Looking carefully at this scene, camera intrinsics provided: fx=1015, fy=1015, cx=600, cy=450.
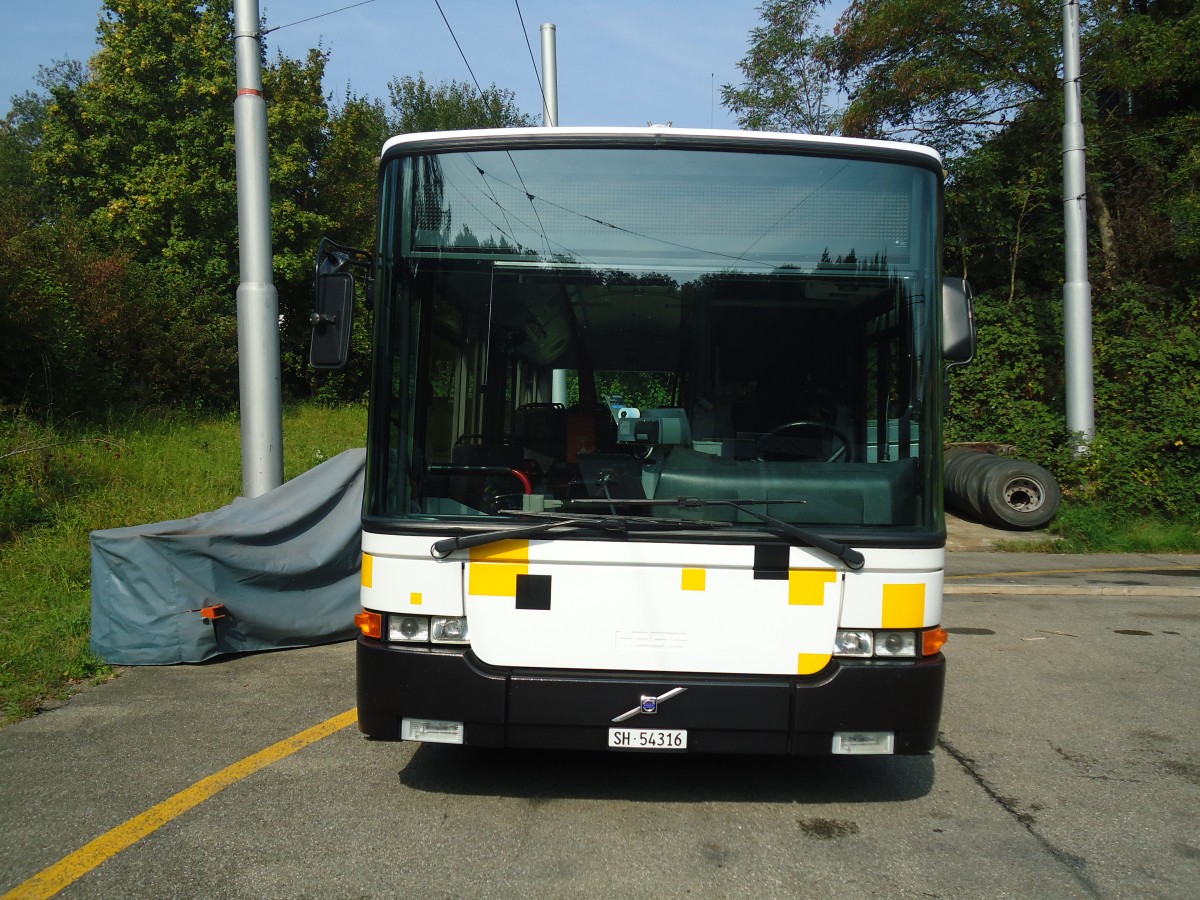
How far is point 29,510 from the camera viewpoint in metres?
9.38

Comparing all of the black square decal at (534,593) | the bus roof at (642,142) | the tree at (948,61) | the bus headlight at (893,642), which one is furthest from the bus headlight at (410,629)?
the tree at (948,61)

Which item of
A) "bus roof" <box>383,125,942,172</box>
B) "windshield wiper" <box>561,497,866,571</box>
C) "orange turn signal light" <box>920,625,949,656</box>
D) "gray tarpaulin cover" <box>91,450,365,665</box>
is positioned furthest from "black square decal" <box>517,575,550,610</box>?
"gray tarpaulin cover" <box>91,450,365,665</box>

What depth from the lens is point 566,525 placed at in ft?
12.9

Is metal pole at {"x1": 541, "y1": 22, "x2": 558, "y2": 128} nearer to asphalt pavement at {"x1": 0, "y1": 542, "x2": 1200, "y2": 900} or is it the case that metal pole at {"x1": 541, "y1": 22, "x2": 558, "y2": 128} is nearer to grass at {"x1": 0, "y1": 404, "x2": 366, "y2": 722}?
grass at {"x1": 0, "y1": 404, "x2": 366, "y2": 722}

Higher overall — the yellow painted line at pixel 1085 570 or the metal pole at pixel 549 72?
the metal pole at pixel 549 72

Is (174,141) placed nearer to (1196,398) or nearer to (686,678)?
(1196,398)

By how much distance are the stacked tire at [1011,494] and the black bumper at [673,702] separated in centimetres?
1107

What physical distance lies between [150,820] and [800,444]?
307 centimetres

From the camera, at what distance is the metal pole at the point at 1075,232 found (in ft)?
48.6

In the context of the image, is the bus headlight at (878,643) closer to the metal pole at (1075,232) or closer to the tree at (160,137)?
the metal pole at (1075,232)

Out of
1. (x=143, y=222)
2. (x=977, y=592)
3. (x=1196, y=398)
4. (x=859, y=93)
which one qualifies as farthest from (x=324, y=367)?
(x=143, y=222)

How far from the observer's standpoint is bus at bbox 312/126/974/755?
396cm

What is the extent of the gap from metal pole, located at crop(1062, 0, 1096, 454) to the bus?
1198cm

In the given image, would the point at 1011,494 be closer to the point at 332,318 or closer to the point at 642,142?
the point at 642,142
